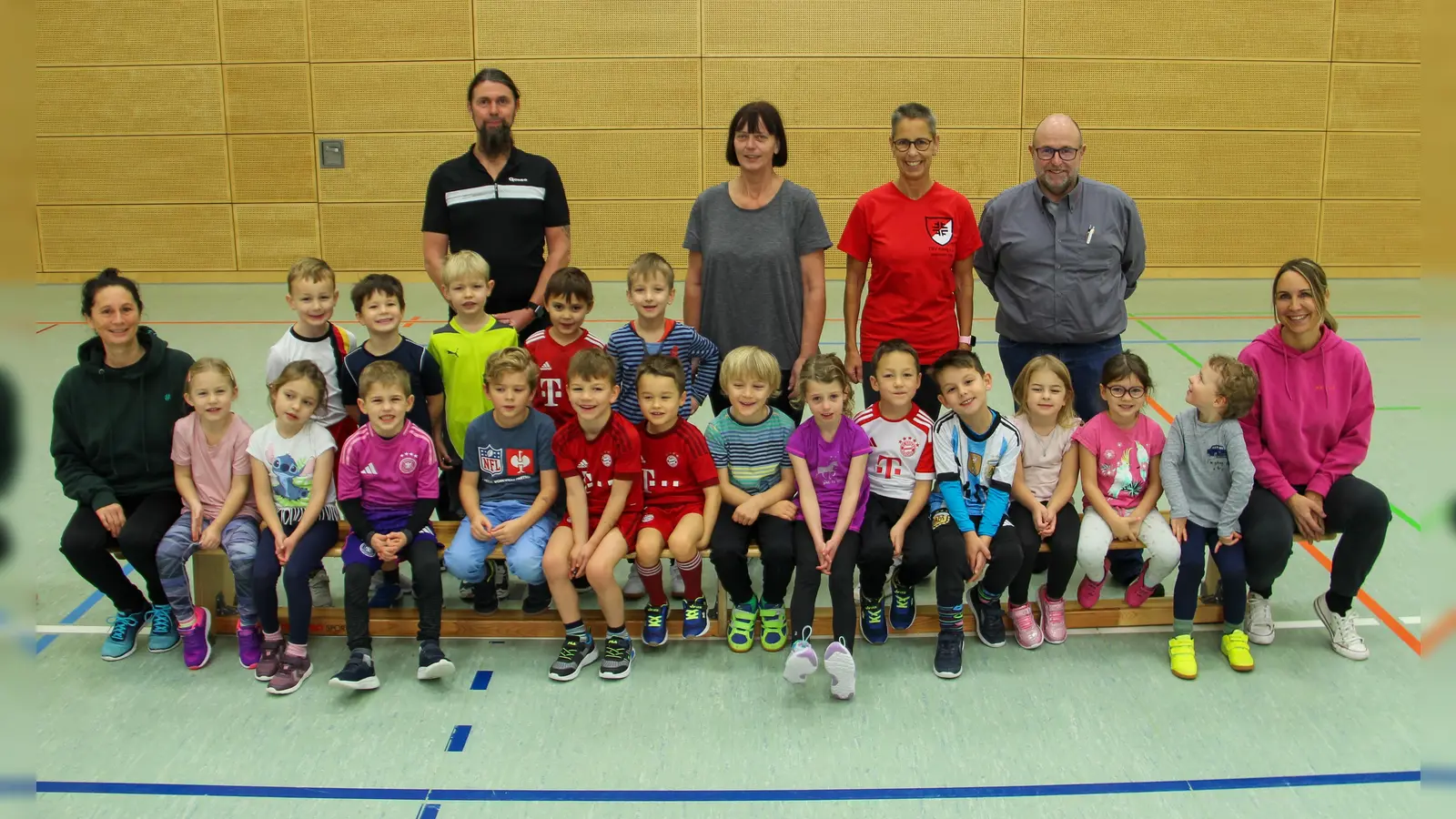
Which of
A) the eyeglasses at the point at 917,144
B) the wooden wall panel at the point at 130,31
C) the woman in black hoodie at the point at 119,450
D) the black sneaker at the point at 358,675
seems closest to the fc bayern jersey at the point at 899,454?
the eyeglasses at the point at 917,144

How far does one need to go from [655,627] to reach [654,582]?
0.15 m

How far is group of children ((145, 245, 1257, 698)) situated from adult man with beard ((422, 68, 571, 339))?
53 centimetres

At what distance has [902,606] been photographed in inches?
141

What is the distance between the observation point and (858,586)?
3807mm

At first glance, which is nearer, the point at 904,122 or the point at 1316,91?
the point at 904,122

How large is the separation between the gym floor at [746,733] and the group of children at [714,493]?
0.13m

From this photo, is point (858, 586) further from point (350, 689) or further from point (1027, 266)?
point (350, 689)

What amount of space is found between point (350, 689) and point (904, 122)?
258 centimetres

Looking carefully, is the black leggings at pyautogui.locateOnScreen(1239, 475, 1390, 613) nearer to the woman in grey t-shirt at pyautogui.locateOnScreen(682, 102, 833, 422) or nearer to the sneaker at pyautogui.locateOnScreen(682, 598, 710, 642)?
the woman in grey t-shirt at pyautogui.locateOnScreen(682, 102, 833, 422)

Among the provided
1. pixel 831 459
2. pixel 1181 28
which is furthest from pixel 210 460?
pixel 1181 28

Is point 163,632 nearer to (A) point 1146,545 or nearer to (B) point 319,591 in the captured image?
(B) point 319,591

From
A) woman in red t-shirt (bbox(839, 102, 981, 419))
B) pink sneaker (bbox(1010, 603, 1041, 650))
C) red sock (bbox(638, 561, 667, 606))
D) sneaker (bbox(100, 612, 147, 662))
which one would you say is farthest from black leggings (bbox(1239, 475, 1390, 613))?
sneaker (bbox(100, 612, 147, 662))

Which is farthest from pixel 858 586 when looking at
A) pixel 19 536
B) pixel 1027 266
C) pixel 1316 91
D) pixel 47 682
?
pixel 1316 91

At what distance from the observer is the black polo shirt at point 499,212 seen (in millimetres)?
4059
